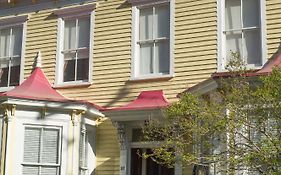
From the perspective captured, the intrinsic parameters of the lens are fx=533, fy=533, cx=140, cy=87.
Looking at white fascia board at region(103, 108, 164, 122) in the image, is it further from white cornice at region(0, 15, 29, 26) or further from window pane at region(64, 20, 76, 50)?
white cornice at region(0, 15, 29, 26)

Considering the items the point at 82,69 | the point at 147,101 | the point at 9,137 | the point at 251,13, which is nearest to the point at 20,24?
the point at 82,69

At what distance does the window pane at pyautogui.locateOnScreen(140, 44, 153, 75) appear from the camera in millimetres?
15009

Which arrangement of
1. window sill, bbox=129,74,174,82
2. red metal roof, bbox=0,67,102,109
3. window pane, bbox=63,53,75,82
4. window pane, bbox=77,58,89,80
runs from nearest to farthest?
1. red metal roof, bbox=0,67,102,109
2. window sill, bbox=129,74,174,82
3. window pane, bbox=77,58,89,80
4. window pane, bbox=63,53,75,82

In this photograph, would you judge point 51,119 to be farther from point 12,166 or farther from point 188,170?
point 188,170

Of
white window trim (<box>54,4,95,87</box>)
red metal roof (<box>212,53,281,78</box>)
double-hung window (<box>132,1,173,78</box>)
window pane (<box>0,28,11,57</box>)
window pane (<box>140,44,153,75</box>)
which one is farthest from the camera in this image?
window pane (<box>0,28,11,57</box>)

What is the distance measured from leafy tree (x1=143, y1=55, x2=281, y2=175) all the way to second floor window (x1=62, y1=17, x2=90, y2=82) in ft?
21.8

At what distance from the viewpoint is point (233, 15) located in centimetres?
1405

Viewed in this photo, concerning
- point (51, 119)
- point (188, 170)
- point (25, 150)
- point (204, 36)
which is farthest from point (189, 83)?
point (25, 150)

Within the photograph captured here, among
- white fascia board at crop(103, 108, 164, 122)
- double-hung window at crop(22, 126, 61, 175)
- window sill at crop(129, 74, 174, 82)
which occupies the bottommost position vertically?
double-hung window at crop(22, 126, 61, 175)

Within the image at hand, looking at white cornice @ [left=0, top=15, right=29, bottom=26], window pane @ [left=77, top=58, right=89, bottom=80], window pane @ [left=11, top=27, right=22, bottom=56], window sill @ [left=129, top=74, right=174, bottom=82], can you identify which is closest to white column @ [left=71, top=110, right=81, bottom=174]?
window sill @ [left=129, top=74, right=174, bottom=82]

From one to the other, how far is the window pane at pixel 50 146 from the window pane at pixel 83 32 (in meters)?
3.28

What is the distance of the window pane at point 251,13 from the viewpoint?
541 inches

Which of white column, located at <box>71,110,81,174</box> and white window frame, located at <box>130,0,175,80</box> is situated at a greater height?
white window frame, located at <box>130,0,175,80</box>

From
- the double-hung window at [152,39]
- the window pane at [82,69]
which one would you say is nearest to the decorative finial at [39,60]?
the window pane at [82,69]
